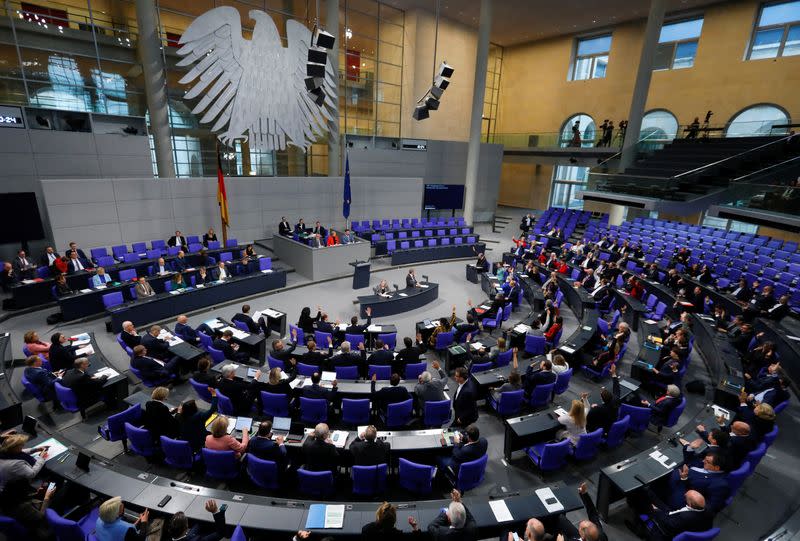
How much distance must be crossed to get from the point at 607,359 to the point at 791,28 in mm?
21604

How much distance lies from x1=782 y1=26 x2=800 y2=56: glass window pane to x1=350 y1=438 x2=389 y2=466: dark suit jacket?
2597 cm

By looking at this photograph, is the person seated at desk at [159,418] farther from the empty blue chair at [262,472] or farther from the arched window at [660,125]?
the arched window at [660,125]

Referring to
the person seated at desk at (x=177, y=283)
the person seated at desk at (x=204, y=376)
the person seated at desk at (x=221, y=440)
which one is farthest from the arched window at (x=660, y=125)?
the person seated at desk at (x=221, y=440)

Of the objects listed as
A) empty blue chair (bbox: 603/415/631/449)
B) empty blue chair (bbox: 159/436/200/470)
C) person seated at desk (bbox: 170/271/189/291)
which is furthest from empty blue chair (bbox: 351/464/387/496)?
person seated at desk (bbox: 170/271/189/291)

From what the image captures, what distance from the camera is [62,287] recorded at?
1042 centimetres

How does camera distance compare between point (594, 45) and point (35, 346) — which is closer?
point (35, 346)

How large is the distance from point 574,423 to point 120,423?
658 cm

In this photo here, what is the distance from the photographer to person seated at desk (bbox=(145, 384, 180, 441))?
17.6ft

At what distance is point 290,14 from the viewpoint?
18.9 meters

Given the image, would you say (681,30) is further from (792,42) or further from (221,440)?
(221,440)

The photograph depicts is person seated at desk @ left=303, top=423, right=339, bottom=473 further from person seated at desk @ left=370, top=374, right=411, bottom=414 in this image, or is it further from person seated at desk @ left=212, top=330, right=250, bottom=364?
person seated at desk @ left=212, top=330, right=250, bottom=364

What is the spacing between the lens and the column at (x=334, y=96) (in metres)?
18.6

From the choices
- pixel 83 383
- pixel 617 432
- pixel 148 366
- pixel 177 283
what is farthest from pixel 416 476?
pixel 177 283

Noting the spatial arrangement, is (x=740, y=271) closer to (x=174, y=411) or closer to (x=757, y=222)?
(x=757, y=222)
